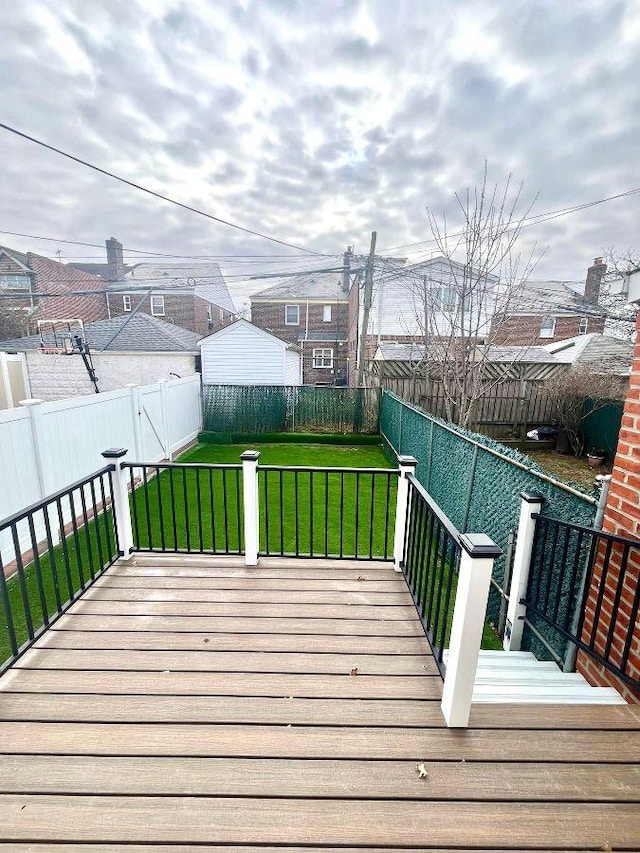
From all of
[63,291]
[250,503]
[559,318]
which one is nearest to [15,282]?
[63,291]

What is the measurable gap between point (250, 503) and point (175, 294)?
21850mm

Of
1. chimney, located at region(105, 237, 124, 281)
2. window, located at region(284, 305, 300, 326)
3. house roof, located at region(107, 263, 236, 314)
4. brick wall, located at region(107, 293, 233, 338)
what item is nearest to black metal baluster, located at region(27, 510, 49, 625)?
brick wall, located at region(107, 293, 233, 338)

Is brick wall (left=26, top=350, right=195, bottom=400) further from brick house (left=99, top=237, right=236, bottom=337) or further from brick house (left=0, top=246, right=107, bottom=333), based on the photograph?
brick house (left=0, top=246, right=107, bottom=333)

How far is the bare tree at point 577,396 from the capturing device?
920 cm

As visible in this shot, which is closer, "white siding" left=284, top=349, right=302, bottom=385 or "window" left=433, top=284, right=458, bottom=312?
"window" left=433, top=284, right=458, bottom=312

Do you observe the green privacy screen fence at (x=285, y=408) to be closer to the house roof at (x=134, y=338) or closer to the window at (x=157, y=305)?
the house roof at (x=134, y=338)

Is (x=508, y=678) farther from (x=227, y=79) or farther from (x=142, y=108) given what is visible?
(x=142, y=108)

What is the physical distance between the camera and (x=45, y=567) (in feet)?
12.8

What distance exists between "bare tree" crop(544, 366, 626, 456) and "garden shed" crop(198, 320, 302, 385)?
8.47m

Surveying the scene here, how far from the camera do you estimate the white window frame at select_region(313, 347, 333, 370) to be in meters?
21.5

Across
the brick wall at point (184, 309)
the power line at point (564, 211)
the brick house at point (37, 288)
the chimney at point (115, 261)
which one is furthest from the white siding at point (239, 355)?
the chimney at point (115, 261)

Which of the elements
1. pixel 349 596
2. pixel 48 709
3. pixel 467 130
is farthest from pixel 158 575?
pixel 467 130

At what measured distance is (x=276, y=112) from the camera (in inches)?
281

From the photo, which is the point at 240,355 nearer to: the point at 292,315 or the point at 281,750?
the point at 281,750
